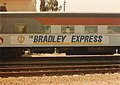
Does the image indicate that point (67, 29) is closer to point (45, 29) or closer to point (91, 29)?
point (45, 29)

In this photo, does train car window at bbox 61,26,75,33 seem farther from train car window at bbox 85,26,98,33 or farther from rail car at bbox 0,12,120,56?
train car window at bbox 85,26,98,33

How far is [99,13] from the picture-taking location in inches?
794

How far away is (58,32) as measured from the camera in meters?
19.9

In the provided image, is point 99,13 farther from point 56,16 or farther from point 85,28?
point 56,16

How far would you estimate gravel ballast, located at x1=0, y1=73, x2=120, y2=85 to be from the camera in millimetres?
11508

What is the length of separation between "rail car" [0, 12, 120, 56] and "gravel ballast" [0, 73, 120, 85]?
705cm

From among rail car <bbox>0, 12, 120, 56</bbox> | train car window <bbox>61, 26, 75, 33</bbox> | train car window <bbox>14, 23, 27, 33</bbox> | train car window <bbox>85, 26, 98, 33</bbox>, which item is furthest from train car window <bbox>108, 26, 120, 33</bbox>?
train car window <bbox>14, 23, 27, 33</bbox>

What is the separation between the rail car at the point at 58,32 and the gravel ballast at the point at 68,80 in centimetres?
705

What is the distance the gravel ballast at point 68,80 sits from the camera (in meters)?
11.5

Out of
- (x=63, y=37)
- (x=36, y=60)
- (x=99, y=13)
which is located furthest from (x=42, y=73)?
(x=99, y=13)

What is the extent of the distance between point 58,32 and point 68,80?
26.7 feet

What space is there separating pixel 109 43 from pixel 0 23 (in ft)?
22.0

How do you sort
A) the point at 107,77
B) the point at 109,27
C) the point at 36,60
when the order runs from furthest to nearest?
the point at 109,27 → the point at 36,60 → the point at 107,77

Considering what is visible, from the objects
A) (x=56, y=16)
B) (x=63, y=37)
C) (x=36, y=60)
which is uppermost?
(x=56, y=16)
